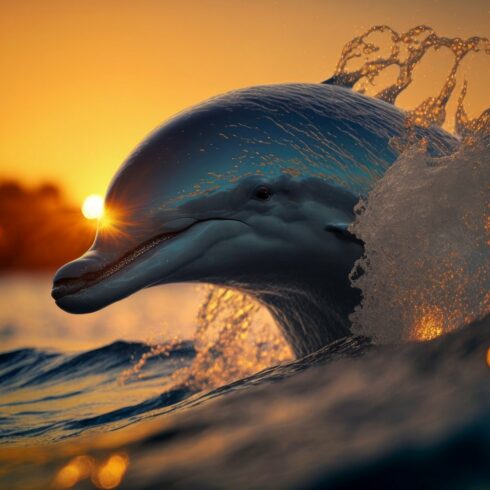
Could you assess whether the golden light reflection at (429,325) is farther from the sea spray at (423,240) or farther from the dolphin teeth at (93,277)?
the dolphin teeth at (93,277)

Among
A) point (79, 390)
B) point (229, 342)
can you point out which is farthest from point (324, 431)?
point (79, 390)

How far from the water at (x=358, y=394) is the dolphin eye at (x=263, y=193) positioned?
0.55m

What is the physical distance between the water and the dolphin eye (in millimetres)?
552

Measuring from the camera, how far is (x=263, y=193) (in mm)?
4410

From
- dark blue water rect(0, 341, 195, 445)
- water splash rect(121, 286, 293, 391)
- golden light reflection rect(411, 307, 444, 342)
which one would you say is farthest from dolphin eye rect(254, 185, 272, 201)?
water splash rect(121, 286, 293, 391)

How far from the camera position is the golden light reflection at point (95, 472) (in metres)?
3.07

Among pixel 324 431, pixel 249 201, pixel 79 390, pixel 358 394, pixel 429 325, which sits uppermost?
pixel 79 390

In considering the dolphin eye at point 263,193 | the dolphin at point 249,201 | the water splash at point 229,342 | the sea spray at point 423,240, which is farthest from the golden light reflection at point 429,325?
the water splash at point 229,342

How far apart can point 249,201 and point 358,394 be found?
1.50m

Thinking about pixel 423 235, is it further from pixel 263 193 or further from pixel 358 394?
pixel 358 394

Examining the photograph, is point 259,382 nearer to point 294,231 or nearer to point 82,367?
point 294,231

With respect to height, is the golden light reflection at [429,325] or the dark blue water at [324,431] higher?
the golden light reflection at [429,325]

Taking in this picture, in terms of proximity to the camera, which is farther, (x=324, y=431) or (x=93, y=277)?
(x=93, y=277)

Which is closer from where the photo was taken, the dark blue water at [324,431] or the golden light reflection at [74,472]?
the dark blue water at [324,431]
